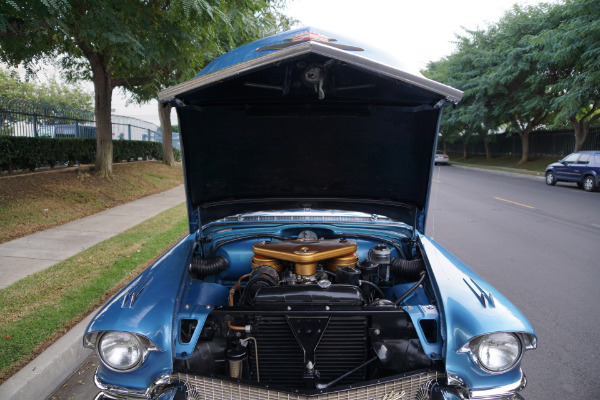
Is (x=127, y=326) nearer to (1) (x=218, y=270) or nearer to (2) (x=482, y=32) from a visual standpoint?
(1) (x=218, y=270)

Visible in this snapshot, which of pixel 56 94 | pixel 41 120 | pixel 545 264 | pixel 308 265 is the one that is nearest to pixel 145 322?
pixel 308 265

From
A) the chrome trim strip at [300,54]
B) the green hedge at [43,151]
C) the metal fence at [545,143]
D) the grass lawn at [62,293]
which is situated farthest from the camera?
the metal fence at [545,143]

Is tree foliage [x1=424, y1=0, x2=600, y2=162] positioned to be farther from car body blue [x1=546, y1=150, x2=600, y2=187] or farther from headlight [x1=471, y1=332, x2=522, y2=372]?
headlight [x1=471, y1=332, x2=522, y2=372]

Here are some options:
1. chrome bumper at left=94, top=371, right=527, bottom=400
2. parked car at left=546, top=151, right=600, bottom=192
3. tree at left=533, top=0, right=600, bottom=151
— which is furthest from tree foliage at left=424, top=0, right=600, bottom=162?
chrome bumper at left=94, top=371, right=527, bottom=400

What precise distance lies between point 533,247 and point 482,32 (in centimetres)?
2581

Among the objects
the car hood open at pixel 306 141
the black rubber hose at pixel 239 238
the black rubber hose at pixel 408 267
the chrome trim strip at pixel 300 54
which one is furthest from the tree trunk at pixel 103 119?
the black rubber hose at pixel 408 267

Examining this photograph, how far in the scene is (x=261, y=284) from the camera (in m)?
2.52

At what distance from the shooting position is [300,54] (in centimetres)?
196

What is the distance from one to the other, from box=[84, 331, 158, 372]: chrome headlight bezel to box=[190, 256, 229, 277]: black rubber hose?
3.16 feet

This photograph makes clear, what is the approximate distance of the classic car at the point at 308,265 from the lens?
2.03m

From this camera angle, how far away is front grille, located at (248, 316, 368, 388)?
7.19 ft

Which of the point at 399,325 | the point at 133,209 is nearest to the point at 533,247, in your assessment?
the point at 399,325

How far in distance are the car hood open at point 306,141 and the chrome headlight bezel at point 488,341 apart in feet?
4.20

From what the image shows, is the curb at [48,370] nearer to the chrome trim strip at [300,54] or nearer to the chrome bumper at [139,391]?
the chrome bumper at [139,391]
